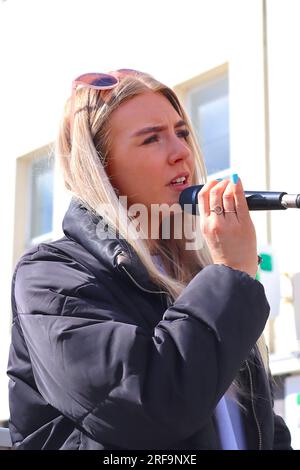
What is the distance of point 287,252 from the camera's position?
712 centimetres

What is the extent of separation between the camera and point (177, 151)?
243 centimetres

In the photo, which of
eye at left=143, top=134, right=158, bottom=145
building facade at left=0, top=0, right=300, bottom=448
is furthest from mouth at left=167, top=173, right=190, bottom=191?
building facade at left=0, top=0, right=300, bottom=448

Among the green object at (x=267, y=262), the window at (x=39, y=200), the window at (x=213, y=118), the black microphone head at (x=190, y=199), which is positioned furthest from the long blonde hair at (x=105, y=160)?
the window at (x=39, y=200)

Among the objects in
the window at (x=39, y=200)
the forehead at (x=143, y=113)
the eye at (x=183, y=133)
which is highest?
the window at (x=39, y=200)

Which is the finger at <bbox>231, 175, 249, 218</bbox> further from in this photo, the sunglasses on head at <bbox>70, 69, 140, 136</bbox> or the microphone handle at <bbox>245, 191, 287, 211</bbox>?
the sunglasses on head at <bbox>70, 69, 140, 136</bbox>

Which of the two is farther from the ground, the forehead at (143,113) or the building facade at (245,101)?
the building facade at (245,101)

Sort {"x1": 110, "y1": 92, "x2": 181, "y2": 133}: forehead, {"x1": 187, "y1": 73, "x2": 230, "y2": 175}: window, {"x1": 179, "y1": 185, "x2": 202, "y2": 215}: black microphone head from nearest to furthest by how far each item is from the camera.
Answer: {"x1": 179, "y1": 185, "x2": 202, "y2": 215}: black microphone head → {"x1": 110, "y1": 92, "x2": 181, "y2": 133}: forehead → {"x1": 187, "y1": 73, "x2": 230, "y2": 175}: window

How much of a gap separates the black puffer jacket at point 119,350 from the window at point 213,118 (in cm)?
590

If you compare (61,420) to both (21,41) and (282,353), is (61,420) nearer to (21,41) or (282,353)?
(282,353)

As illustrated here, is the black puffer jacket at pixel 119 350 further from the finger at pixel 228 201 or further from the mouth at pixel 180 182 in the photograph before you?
the mouth at pixel 180 182

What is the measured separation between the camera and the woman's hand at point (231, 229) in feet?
6.73

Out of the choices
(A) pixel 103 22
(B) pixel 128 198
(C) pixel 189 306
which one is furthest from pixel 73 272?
(A) pixel 103 22

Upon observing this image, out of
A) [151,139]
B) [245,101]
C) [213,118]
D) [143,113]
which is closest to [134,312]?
[151,139]

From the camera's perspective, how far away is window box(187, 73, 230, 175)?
26.4 feet
